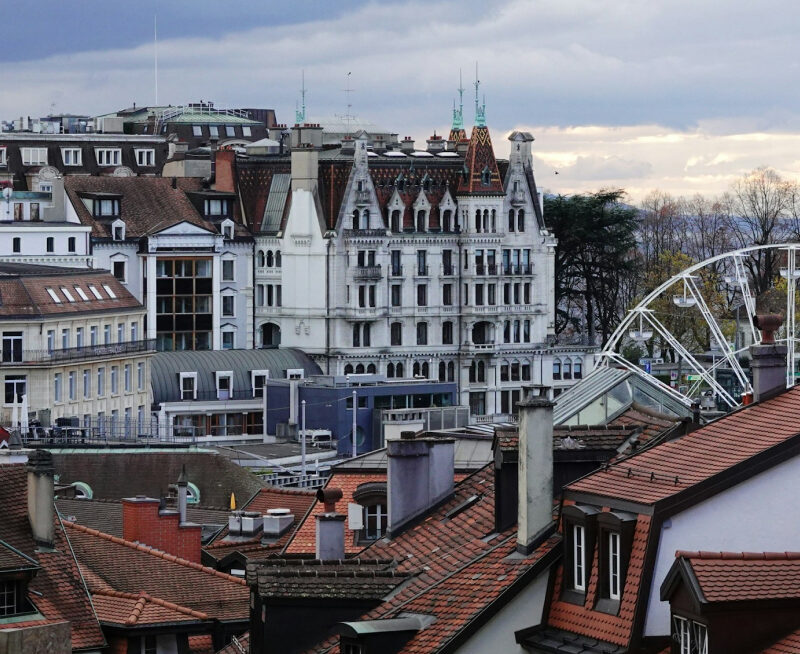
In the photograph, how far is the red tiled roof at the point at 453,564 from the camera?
96.4ft

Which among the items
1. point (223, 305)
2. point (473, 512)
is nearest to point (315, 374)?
point (223, 305)

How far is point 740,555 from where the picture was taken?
2647 cm

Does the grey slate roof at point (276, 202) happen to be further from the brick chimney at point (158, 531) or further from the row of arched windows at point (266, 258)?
→ the brick chimney at point (158, 531)

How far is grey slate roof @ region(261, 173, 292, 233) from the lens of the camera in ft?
564

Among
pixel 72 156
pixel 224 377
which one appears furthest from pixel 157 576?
pixel 72 156

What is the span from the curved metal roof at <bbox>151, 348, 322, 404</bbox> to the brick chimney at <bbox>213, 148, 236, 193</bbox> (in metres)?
15.5

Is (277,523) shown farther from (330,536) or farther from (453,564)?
(453,564)

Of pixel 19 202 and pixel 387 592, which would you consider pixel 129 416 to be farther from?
pixel 387 592

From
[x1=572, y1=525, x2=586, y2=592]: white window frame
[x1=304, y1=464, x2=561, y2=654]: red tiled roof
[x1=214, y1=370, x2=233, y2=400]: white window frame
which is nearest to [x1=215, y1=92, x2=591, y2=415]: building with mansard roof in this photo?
[x1=214, y1=370, x2=233, y2=400]: white window frame

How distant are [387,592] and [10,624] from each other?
4986 mm

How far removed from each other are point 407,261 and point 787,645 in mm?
149126

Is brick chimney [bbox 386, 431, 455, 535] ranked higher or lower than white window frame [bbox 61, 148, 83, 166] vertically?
lower

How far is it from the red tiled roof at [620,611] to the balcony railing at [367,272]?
143130 mm

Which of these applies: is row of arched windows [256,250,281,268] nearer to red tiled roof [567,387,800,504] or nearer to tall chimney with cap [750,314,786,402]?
tall chimney with cap [750,314,786,402]
